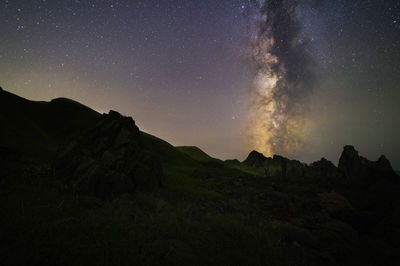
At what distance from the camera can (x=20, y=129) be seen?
3453 cm

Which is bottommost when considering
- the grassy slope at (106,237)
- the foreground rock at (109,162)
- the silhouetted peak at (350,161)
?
the grassy slope at (106,237)

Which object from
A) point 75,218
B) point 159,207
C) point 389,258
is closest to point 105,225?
point 75,218

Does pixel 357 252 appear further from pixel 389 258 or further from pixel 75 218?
pixel 75 218

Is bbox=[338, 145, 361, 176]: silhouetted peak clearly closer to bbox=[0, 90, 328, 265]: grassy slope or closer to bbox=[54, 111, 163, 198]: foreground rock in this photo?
bbox=[54, 111, 163, 198]: foreground rock

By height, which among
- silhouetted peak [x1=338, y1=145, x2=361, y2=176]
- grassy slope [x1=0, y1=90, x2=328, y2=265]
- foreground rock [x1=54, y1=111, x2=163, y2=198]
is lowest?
grassy slope [x1=0, y1=90, x2=328, y2=265]

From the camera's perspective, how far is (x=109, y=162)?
17172 mm

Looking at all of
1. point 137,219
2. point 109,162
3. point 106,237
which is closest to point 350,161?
point 109,162

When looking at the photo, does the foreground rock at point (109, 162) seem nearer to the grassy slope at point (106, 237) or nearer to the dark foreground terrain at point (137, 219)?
the dark foreground terrain at point (137, 219)

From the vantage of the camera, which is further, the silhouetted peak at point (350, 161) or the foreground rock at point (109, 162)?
the silhouetted peak at point (350, 161)

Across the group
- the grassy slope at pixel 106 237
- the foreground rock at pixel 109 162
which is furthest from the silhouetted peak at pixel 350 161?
the grassy slope at pixel 106 237

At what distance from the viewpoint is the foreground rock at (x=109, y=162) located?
13.1 metres

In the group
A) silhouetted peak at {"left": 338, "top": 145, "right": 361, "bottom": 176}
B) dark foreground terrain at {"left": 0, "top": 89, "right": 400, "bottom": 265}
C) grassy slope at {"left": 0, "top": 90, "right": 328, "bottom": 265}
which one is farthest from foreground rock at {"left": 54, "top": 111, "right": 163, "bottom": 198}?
silhouetted peak at {"left": 338, "top": 145, "right": 361, "bottom": 176}

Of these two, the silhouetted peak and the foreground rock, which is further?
the silhouetted peak

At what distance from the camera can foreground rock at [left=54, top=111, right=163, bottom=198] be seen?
42.9 ft
